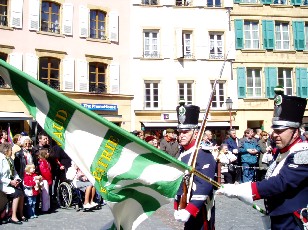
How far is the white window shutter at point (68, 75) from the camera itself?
23.2m

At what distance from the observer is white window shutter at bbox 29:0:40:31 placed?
2238cm

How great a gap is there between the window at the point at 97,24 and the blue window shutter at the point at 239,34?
844cm

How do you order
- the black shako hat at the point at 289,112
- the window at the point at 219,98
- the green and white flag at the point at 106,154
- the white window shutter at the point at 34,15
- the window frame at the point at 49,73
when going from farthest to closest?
the window at the point at 219,98 < the window frame at the point at 49,73 < the white window shutter at the point at 34,15 < the green and white flag at the point at 106,154 < the black shako hat at the point at 289,112

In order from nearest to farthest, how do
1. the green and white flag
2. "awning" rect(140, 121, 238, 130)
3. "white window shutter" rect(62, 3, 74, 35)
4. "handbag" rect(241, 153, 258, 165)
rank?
the green and white flag < "handbag" rect(241, 153, 258, 165) < "white window shutter" rect(62, 3, 74, 35) < "awning" rect(140, 121, 238, 130)

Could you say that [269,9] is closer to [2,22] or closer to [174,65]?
[174,65]

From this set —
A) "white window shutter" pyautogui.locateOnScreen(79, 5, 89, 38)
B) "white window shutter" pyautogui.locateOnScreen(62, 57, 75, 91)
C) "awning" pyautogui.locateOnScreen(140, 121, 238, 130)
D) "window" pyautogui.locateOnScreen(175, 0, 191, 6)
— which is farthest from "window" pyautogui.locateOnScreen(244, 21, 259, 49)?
"white window shutter" pyautogui.locateOnScreen(62, 57, 75, 91)

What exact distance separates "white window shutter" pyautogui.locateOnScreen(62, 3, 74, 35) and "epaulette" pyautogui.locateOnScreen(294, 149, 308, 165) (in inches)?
845

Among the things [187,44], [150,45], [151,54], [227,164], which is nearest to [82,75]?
[151,54]

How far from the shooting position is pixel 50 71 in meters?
23.1

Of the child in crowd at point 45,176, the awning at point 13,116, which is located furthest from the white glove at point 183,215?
the awning at point 13,116

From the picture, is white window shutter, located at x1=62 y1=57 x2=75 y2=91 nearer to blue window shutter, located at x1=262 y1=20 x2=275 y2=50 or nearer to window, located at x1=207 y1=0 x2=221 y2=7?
window, located at x1=207 y1=0 x2=221 y2=7

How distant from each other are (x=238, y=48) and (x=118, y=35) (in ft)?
25.6

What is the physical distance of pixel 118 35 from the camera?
25359 mm

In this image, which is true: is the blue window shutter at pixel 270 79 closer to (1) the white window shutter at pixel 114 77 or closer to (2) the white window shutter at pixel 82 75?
(1) the white window shutter at pixel 114 77
